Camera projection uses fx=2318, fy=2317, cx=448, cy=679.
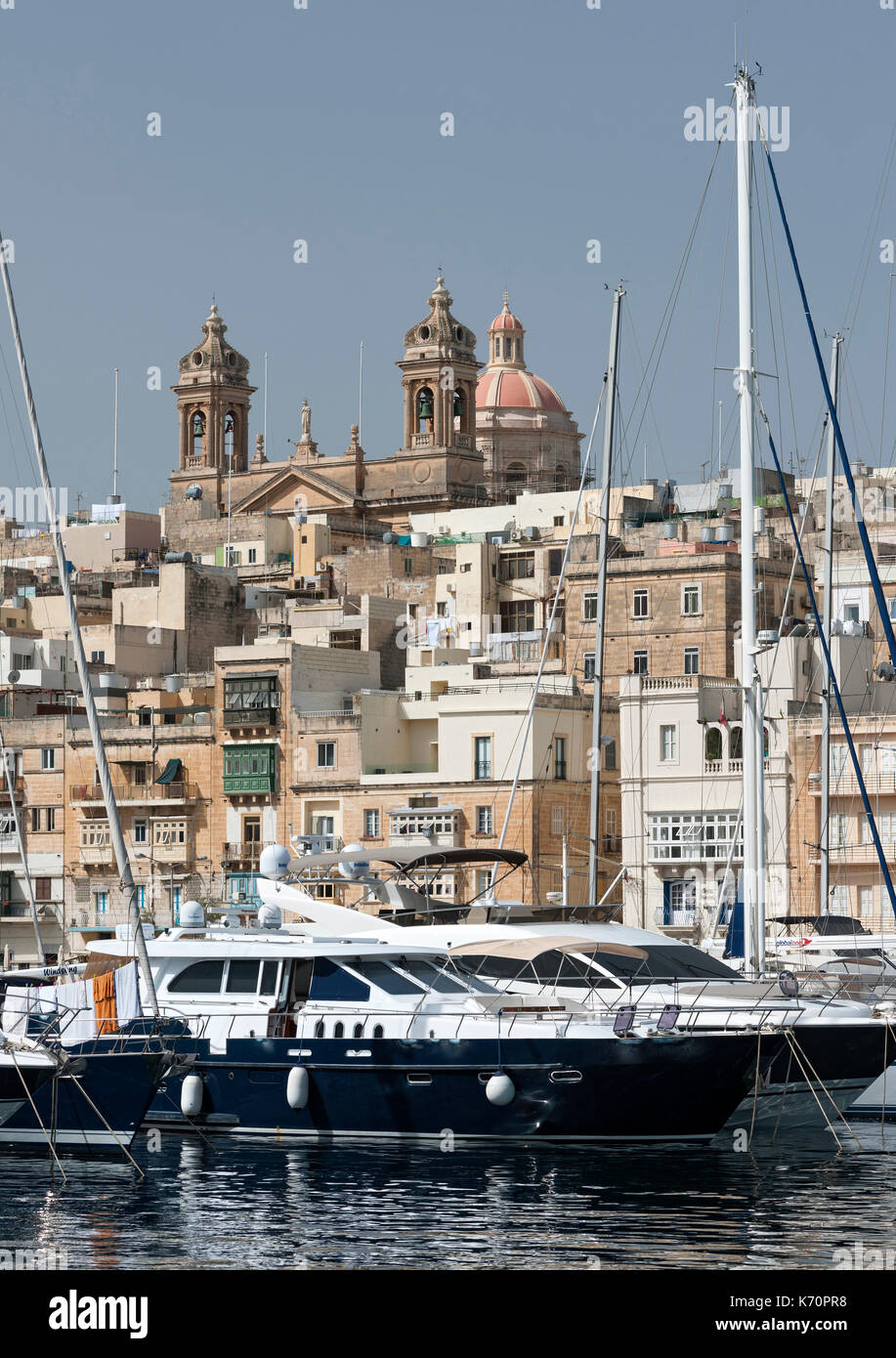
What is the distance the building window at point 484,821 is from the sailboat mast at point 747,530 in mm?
26590

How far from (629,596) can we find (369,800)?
35.4 feet

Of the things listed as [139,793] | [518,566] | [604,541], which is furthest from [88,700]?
[518,566]

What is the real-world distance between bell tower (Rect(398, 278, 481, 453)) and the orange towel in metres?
78.3

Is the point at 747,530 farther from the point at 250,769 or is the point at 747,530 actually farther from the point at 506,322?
the point at 506,322

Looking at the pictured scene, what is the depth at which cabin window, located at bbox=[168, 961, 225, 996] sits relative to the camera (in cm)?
3222

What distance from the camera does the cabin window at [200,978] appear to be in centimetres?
3222

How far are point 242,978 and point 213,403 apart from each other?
84.4 metres

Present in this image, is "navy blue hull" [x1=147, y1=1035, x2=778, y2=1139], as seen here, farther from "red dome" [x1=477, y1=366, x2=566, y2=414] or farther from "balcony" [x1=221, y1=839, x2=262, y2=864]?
"red dome" [x1=477, y1=366, x2=566, y2=414]

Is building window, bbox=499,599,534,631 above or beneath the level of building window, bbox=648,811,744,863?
above

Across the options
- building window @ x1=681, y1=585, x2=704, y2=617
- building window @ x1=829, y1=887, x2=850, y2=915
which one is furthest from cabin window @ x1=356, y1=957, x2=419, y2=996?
building window @ x1=681, y1=585, x2=704, y2=617

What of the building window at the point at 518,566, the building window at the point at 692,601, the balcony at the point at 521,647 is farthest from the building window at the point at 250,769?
the building window at the point at 518,566

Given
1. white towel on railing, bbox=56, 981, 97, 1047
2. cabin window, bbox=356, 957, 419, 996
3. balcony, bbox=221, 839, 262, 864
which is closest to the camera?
white towel on railing, bbox=56, 981, 97, 1047

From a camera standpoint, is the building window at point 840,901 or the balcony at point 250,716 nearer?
the building window at point 840,901

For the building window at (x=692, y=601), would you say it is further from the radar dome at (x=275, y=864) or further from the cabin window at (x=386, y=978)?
the cabin window at (x=386, y=978)
